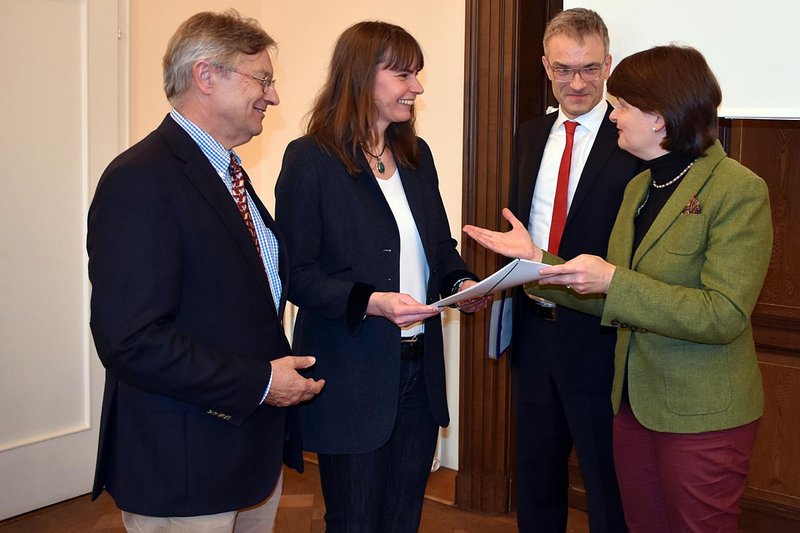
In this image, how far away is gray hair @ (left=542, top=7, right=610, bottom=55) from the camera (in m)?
2.45

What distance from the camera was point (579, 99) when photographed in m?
2.45

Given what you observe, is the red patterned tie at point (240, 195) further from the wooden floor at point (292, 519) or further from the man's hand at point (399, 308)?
the wooden floor at point (292, 519)

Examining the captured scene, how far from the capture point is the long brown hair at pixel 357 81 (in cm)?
204

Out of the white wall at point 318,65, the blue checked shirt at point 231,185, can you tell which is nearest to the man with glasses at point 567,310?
the blue checked shirt at point 231,185

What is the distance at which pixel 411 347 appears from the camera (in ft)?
6.64

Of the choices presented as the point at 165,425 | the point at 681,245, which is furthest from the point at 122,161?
the point at 681,245

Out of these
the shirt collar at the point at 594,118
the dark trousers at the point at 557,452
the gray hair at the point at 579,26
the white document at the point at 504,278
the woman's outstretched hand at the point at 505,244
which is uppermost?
the gray hair at the point at 579,26

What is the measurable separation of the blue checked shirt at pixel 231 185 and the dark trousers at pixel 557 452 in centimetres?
99

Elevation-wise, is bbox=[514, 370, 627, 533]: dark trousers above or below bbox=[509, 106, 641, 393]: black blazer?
below

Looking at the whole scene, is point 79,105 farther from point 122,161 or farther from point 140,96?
point 122,161

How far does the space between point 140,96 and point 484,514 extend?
2482 millimetres

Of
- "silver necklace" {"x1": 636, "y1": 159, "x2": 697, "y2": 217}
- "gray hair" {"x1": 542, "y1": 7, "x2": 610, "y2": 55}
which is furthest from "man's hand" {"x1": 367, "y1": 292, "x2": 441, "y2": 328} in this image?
"gray hair" {"x1": 542, "y1": 7, "x2": 610, "y2": 55}

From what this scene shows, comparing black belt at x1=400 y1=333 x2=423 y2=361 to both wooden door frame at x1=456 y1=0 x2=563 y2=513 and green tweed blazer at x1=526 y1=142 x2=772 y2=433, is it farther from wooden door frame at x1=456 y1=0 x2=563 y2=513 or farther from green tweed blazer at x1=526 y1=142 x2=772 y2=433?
wooden door frame at x1=456 y1=0 x2=563 y2=513

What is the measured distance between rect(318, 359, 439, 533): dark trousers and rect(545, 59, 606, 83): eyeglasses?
1.03 m
